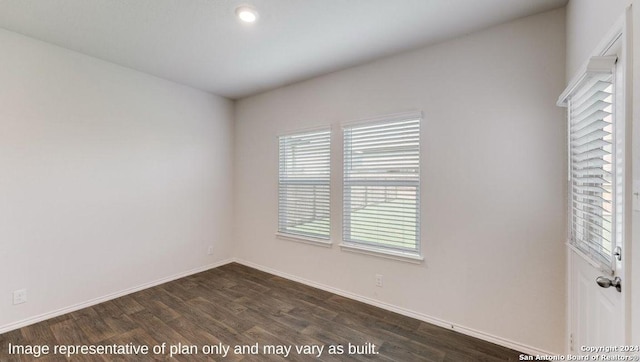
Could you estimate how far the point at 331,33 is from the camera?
241cm

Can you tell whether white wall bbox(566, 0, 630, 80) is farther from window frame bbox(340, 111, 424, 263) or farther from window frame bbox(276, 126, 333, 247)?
window frame bbox(276, 126, 333, 247)

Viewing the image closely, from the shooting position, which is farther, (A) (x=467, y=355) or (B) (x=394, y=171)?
(B) (x=394, y=171)

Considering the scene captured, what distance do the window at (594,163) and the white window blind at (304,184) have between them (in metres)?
2.25

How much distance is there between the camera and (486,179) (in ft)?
7.57

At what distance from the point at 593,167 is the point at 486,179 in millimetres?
838

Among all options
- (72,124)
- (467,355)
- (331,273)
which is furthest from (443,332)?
→ (72,124)

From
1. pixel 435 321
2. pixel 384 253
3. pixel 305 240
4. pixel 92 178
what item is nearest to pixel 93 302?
pixel 92 178

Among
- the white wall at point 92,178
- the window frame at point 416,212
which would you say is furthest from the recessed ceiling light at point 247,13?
the white wall at point 92,178

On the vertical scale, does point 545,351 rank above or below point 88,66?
below

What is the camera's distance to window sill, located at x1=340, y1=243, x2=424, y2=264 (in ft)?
8.74

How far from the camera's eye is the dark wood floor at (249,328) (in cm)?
212

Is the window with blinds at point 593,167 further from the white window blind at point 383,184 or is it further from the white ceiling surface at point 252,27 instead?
the white window blind at point 383,184

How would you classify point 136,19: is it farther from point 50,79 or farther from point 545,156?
point 545,156

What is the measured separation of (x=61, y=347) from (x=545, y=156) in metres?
4.20
